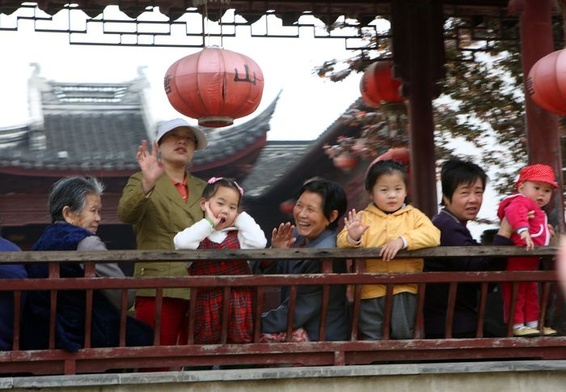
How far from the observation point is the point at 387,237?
5176 mm

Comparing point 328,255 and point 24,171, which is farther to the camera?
point 24,171

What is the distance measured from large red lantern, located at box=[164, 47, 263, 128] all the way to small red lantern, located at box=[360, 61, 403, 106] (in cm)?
179

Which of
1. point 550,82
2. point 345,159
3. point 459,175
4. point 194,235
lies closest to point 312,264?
point 194,235

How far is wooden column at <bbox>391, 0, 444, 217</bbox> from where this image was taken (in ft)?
24.2

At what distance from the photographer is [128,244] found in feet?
49.6

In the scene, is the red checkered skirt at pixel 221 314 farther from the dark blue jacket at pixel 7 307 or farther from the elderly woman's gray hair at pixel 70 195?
the dark blue jacket at pixel 7 307

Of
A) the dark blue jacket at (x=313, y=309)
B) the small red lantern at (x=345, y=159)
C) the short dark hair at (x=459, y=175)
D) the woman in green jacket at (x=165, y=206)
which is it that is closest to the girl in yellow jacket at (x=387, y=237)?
the dark blue jacket at (x=313, y=309)

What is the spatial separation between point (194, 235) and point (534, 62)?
2381 millimetres

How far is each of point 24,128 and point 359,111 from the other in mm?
5997

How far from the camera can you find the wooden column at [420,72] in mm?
7379

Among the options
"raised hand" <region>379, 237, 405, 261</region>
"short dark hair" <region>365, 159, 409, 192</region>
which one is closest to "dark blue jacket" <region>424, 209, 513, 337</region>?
"short dark hair" <region>365, 159, 409, 192</region>

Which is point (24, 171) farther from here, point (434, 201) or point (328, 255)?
point (328, 255)

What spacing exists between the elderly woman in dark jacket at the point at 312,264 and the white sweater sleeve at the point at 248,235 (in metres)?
0.17

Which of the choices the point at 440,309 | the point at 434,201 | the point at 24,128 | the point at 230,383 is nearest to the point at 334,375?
the point at 230,383
